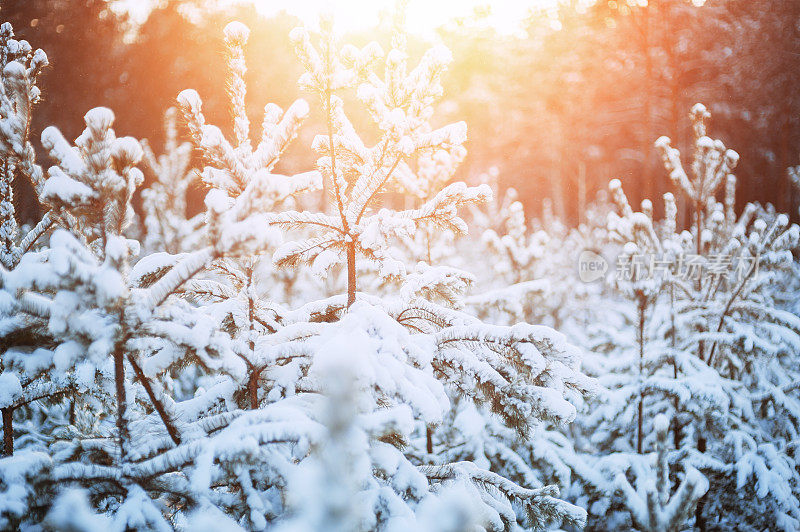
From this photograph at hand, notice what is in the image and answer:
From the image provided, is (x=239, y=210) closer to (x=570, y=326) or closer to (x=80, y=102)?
(x=570, y=326)

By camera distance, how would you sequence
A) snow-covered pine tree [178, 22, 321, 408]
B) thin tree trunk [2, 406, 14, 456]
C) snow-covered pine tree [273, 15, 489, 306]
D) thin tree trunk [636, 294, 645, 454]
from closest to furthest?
snow-covered pine tree [178, 22, 321, 408]
snow-covered pine tree [273, 15, 489, 306]
thin tree trunk [2, 406, 14, 456]
thin tree trunk [636, 294, 645, 454]

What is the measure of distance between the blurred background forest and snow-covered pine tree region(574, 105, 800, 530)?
5.52 m

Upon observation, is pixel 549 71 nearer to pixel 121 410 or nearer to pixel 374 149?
pixel 374 149

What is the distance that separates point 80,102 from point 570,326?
43.0 ft

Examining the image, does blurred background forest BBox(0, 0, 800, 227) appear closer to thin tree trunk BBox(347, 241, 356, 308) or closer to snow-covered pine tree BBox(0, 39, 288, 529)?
thin tree trunk BBox(347, 241, 356, 308)

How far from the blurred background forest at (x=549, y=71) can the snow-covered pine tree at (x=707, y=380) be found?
5.52 metres

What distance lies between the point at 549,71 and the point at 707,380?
15.7 meters

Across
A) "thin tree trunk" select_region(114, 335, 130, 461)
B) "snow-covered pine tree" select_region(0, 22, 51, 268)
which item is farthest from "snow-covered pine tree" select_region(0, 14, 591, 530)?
"snow-covered pine tree" select_region(0, 22, 51, 268)

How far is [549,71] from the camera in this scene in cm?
1689

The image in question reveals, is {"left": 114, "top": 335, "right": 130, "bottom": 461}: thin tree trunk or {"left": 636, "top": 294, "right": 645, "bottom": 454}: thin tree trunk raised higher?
{"left": 114, "top": 335, "right": 130, "bottom": 461}: thin tree trunk

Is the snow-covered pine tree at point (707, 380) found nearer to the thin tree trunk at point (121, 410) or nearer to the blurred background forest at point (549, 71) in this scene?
the thin tree trunk at point (121, 410)

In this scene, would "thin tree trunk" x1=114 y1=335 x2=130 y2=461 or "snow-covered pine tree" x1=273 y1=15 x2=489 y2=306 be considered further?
"snow-covered pine tree" x1=273 y1=15 x2=489 y2=306

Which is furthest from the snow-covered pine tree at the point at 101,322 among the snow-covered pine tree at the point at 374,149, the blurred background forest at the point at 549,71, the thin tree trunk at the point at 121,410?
the blurred background forest at the point at 549,71

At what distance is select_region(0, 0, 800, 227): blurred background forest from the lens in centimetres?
1052
